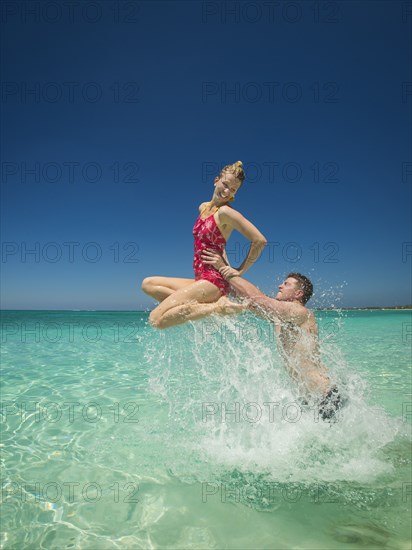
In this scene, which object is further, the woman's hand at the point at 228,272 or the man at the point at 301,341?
the man at the point at 301,341

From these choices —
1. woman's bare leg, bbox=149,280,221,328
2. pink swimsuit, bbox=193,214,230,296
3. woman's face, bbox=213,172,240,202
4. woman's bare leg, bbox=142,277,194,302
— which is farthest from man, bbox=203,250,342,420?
woman's face, bbox=213,172,240,202

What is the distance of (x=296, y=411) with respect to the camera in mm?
5820

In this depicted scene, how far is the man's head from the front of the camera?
5.63 meters

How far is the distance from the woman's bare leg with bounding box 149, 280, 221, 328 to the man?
47cm

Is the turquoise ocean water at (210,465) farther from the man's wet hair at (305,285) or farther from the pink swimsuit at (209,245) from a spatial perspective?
the man's wet hair at (305,285)

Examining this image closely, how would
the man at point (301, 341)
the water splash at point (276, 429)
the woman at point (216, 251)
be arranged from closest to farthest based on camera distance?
the water splash at point (276, 429) < the woman at point (216, 251) < the man at point (301, 341)

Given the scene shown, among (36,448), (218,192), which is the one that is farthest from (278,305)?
(36,448)

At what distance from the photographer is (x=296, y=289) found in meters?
5.64

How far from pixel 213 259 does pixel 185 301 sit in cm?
65

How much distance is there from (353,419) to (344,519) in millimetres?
2059

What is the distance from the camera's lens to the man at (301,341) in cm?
547

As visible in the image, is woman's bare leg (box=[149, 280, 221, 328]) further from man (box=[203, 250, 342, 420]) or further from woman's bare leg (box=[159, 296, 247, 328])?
man (box=[203, 250, 342, 420])

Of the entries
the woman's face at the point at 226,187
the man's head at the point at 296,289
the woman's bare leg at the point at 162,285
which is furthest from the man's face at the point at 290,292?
the woman's face at the point at 226,187

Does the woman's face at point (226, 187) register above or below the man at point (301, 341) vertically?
above
